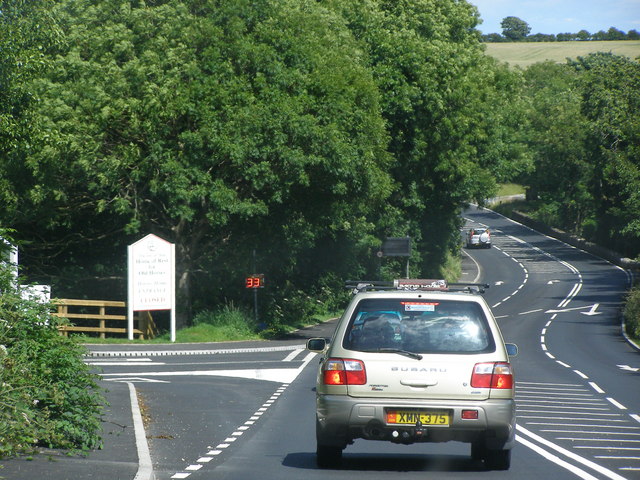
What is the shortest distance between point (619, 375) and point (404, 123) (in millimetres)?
27201

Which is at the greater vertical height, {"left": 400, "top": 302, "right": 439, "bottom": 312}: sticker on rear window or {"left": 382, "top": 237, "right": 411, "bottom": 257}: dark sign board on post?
{"left": 400, "top": 302, "right": 439, "bottom": 312}: sticker on rear window

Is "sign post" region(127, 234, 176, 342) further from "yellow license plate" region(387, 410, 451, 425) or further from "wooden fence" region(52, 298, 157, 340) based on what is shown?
"yellow license plate" region(387, 410, 451, 425)

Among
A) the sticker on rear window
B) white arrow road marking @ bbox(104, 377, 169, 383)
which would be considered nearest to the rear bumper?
the sticker on rear window

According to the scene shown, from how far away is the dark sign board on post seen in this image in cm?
5772

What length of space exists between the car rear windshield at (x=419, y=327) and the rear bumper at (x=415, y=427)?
0.52 metres

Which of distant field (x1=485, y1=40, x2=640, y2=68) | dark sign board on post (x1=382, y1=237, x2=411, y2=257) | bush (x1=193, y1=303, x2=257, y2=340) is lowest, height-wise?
bush (x1=193, y1=303, x2=257, y2=340)

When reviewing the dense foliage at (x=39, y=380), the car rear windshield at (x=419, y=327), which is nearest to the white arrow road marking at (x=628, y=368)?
the dense foliage at (x=39, y=380)

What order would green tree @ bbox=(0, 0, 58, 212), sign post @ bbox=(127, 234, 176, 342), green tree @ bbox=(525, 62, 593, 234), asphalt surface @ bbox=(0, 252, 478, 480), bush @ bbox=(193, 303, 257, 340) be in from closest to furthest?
asphalt surface @ bbox=(0, 252, 478, 480), green tree @ bbox=(0, 0, 58, 212), sign post @ bbox=(127, 234, 176, 342), bush @ bbox=(193, 303, 257, 340), green tree @ bbox=(525, 62, 593, 234)

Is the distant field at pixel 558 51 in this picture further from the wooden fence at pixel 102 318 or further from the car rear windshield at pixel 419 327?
the car rear windshield at pixel 419 327

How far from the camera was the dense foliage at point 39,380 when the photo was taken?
37.2 ft

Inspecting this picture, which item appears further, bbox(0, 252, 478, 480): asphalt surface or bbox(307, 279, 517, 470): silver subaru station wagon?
bbox(307, 279, 517, 470): silver subaru station wagon

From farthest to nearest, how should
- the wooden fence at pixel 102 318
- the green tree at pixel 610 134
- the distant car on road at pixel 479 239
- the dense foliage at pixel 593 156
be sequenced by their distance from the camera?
1. the distant car on road at pixel 479 239
2. the green tree at pixel 610 134
3. the dense foliage at pixel 593 156
4. the wooden fence at pixel 102 318

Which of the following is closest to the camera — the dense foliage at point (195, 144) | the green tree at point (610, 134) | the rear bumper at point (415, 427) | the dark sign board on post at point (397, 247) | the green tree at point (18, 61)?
the rear bumper at point (415, 427)

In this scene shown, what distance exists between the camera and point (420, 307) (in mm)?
11203
